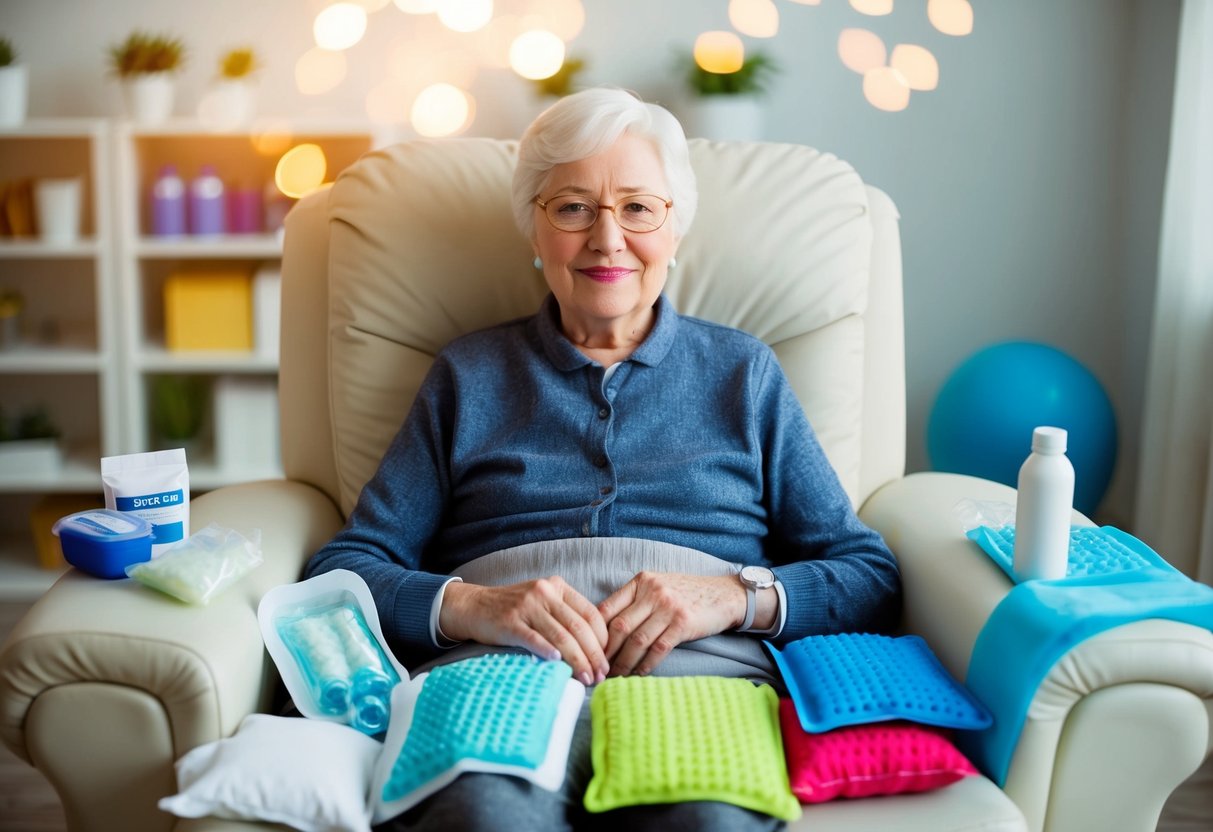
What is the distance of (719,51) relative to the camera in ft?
9.87

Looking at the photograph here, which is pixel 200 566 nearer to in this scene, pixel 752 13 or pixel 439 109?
pixel 439 109

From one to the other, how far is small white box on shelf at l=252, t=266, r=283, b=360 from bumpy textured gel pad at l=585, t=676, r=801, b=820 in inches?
74.5

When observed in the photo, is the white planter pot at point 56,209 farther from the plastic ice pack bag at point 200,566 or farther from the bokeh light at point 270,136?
Answer: the plastic ice pack bag at point 200,566

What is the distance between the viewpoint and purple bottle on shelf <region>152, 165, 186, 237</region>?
2.88 meters

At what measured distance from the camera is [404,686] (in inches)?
49.9

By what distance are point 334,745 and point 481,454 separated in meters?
0.48

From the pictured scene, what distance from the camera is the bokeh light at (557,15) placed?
3014 millimetres

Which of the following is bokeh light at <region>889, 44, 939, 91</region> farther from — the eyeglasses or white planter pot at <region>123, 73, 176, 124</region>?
white planter pot at <region>123, 73, 176, 124</region>

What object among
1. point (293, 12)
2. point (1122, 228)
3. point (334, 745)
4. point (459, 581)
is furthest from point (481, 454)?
point (1122, 228)

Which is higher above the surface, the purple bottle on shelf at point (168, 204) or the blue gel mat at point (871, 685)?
the purple bottle on shelf at point (168, 204)

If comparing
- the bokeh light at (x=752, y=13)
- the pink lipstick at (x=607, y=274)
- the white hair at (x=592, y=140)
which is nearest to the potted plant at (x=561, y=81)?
the bokeh light at (x=752, y=13)

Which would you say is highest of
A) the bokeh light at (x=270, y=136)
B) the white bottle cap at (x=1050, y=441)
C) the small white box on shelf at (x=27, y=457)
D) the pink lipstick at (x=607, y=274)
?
the bokeh light at (x=270, y=136)

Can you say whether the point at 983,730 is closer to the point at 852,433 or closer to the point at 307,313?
the point at 852,433

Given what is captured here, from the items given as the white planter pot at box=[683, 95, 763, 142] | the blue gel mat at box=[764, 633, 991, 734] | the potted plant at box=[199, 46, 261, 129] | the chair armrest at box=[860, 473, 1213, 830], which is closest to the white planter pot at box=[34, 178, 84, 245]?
the potted plant at box=[199, 46, 261, 129]
